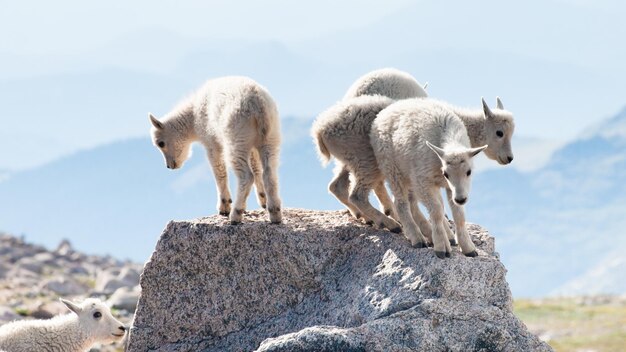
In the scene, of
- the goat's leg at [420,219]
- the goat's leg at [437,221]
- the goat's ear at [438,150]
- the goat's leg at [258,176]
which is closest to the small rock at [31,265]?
the goat's leg at [258,176]

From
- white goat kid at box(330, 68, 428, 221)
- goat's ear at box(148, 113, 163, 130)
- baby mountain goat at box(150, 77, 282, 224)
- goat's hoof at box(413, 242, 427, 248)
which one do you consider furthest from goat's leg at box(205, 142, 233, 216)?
goat's hoof at box(413, 242, 427, 248)

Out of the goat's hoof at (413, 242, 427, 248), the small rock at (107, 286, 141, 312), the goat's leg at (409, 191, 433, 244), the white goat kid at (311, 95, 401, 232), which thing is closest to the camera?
the goat's hoof at (413, 242, 427, 248)

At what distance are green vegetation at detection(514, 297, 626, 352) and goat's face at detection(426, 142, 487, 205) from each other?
125 feet

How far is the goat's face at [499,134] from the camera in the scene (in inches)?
583

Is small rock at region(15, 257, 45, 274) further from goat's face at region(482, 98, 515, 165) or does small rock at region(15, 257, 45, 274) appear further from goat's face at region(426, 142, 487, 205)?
goat's face at region(426, 142, 487, 205)

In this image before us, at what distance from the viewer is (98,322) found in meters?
16.7

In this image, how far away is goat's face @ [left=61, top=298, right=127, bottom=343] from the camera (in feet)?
54.7

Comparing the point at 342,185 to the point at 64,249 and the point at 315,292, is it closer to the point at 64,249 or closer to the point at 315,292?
the point at 315,292

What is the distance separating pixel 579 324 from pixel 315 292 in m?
47.5

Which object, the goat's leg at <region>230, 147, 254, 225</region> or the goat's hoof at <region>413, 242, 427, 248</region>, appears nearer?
the goat's hoof at <region>413, 242, 427, 248</region>

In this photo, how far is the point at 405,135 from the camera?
13.3 m

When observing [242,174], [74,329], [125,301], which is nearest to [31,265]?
[125,301]

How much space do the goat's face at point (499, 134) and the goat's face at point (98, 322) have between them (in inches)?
254

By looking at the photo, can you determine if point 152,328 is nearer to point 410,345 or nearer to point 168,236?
point 168,236
